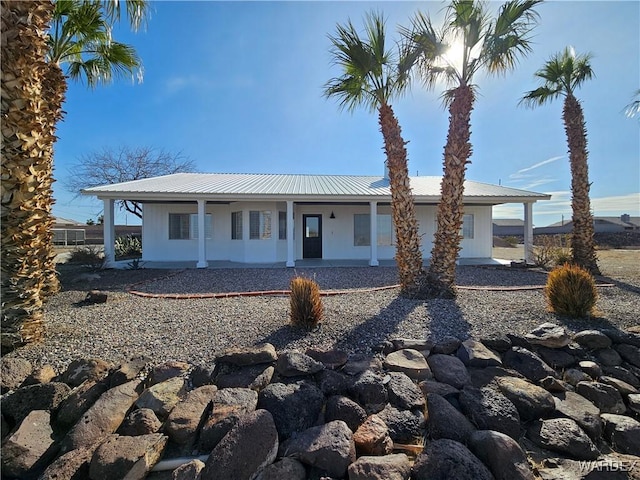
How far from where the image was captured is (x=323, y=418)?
291cm

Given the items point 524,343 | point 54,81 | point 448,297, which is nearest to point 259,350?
point 524,343

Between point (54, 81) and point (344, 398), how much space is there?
8.82 m

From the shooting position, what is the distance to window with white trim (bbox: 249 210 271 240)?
530 inches

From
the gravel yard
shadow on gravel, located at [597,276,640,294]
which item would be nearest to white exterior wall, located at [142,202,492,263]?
the gravel yard

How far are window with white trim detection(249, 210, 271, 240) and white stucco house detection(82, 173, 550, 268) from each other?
0.14 ft

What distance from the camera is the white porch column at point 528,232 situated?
43.3ft

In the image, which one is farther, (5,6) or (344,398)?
(5,6)

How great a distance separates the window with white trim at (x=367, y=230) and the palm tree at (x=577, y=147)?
22.4 ft

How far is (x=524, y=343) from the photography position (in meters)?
4.13

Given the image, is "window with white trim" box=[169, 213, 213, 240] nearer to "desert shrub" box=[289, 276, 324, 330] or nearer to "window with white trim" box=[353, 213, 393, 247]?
"window with white trim" box=[353, 213, 393, 247]

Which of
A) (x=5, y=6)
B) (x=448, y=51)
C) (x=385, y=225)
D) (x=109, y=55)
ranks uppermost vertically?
(x=109, y=55)

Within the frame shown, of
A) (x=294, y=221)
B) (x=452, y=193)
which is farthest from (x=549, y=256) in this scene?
(x=294, y=221)

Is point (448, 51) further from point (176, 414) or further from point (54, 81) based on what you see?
point (54, 81)

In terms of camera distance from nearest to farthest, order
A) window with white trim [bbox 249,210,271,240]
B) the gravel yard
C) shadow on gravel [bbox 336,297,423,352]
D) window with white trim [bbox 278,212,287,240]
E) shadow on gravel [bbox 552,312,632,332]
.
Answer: the gravel yard → shadow on gravel [bbox 336,297,423,352] → shadow on gravel [bbox 552,312,632,332] → window with white trim [bbox 249,210,271,240] → window with white trim [bbox 278,212,287,240]
